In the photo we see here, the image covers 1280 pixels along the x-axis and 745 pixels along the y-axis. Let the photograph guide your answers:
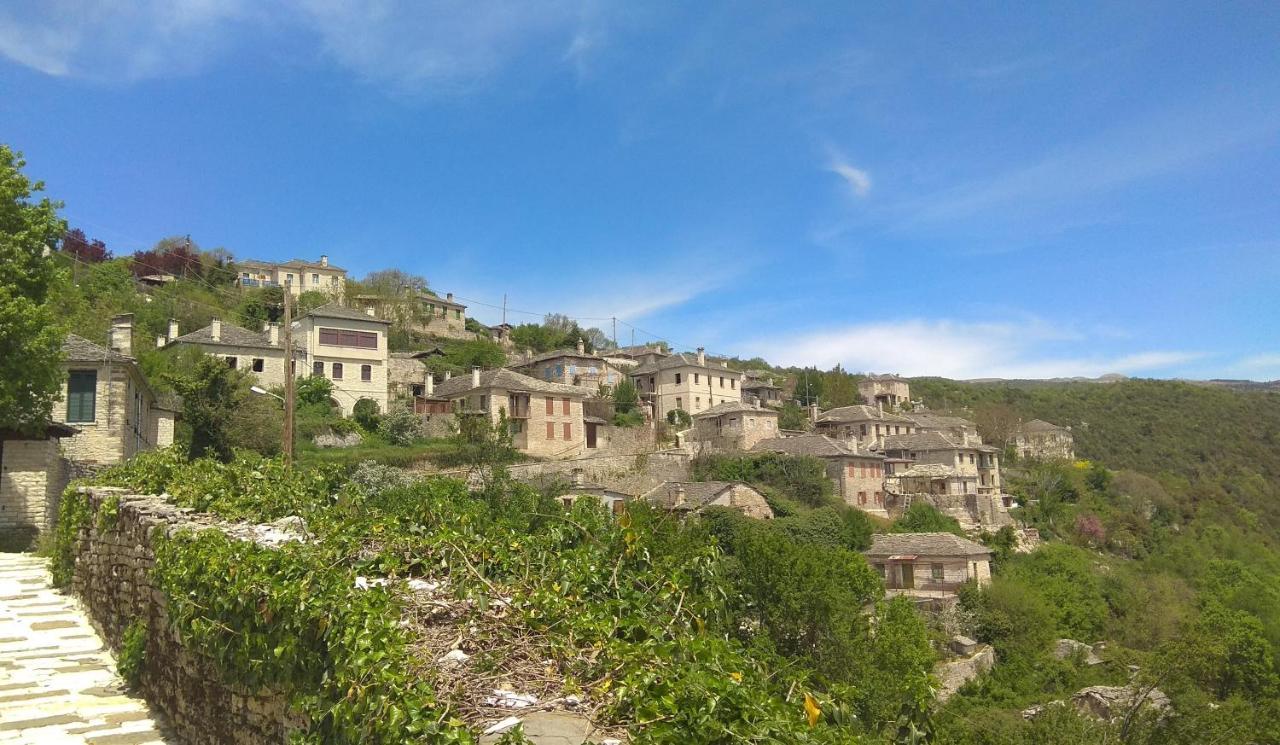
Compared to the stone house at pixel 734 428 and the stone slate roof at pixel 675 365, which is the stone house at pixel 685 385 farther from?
the stone house at pixel 734 428

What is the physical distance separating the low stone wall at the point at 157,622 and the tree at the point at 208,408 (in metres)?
21.9

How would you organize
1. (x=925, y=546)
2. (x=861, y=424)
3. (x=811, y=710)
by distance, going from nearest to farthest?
(x=811, y=710) → (x=925, y=546) → (x=861, y=424)

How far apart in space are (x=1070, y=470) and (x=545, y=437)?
47.4m

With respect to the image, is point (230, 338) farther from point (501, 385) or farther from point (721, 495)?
point (721, 495)

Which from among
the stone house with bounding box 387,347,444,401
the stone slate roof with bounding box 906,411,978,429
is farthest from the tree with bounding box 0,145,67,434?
the stone slate roof with bounding box 906,411,978,429

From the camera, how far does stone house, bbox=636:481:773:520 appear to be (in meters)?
39.3

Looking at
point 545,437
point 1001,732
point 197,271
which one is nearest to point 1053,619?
point 1001,732

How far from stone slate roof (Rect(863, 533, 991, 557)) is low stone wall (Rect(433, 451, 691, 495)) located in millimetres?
11094

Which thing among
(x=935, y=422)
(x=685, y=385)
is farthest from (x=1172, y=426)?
(x=685, y=385)

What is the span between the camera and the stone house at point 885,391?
275ft

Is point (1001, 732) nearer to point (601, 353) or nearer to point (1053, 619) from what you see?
point (1053, 619)

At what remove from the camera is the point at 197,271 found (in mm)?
68375

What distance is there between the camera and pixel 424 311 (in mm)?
71125

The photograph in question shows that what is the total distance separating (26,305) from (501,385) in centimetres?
2922
